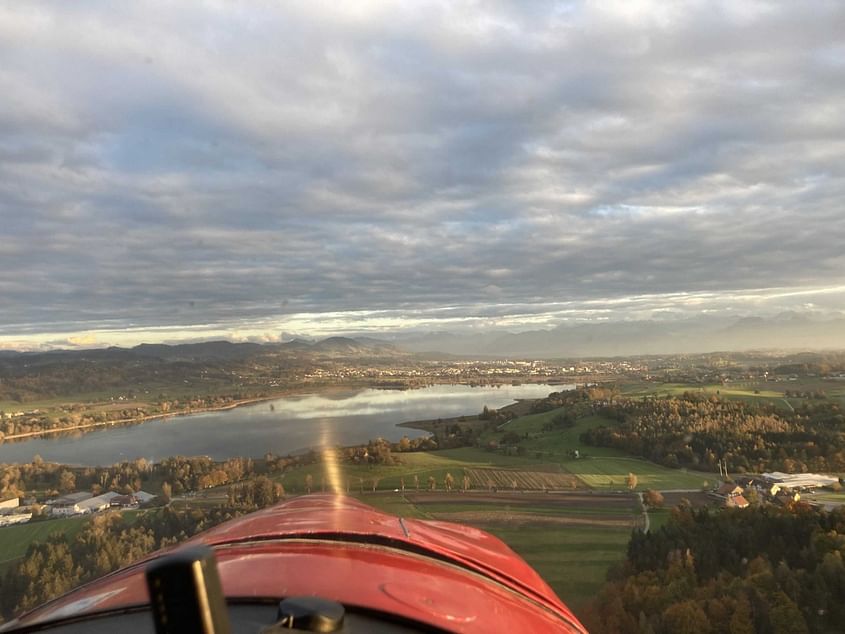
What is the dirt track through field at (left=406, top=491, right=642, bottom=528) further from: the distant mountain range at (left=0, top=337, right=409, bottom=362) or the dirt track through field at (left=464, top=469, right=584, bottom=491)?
the distant mountain range at (left=0, top=337, right=409, bottom=362)

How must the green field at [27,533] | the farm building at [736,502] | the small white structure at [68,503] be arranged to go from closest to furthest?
the green field at [27,533], the farm building at [736,502], the small white structure at [68,503]

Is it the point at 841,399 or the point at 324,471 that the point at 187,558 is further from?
the point at 841,399

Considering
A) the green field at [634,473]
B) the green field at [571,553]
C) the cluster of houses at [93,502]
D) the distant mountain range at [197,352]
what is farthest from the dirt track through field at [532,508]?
the distant mountain range at [197,352]

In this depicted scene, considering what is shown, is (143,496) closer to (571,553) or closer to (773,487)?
(571,553)

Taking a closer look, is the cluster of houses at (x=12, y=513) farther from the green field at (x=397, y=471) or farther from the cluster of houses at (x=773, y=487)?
the cluster of houses at (x=773, y=487)

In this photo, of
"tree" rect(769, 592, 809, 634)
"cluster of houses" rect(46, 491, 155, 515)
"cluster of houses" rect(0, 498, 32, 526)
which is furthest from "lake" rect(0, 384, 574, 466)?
"tree" rect(769, 592, 809, 634)
